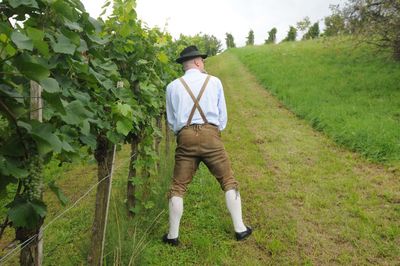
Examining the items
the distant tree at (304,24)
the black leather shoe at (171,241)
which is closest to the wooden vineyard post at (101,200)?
the black leather shoe at (171,241)

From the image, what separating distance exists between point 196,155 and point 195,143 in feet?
0.45

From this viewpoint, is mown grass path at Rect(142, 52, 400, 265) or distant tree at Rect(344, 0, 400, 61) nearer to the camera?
mown grass path at Rect(142, 52, 400, 265)

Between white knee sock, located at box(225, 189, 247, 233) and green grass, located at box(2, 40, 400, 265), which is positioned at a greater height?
white knee sock, located at box(225, 189, 247, 233)

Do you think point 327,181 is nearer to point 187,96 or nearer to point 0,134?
point 187,96

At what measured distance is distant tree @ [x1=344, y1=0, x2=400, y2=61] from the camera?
11.0 metres

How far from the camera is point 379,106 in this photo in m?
10.1

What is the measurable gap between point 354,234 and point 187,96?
250 centimetres

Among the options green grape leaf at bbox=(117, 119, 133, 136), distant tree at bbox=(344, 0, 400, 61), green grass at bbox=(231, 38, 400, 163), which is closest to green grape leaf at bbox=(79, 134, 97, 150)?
green grape leaf at bbox=(117, 119, 133, 136)

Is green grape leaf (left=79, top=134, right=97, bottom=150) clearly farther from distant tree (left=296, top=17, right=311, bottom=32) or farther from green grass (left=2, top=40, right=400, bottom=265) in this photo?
distant tree (left=296, top=17, right=311, bottom=32)

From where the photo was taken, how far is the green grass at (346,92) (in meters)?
8.04

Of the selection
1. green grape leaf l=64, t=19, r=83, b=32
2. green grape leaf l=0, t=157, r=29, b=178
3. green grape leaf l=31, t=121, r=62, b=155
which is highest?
green grape leaf l=64, t=19, r=83, b=32

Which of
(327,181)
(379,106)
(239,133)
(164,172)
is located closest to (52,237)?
(164,172)

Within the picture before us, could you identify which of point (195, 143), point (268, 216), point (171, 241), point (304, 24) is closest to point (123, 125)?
point (195, 143)

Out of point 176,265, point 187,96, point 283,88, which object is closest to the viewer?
point 176,265
